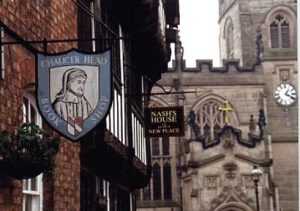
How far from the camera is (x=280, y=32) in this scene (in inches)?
2280

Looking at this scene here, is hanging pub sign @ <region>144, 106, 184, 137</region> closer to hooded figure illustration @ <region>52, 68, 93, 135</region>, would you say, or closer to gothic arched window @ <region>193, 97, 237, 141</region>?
hooded figure illustration @ <region>52, 68, 93, 135</region>

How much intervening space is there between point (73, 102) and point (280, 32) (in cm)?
5115

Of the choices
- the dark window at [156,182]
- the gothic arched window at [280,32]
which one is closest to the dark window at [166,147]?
the dark window at [156,182]

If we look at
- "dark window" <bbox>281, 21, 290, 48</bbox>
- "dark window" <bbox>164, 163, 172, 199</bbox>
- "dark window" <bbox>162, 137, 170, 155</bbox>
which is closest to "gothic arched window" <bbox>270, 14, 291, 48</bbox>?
"dark window" <bbox>281, 21, 290, 48</bbox>

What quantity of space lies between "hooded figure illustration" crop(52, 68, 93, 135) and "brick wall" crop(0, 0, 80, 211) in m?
0.68

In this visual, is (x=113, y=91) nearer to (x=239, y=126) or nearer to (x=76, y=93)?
(x=76, y=93)

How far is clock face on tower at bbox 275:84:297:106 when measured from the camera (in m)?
54.6

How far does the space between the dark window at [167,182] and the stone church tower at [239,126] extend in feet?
0.21

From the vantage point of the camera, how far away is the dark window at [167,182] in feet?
174

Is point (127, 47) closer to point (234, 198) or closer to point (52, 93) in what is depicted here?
point (52, 93)

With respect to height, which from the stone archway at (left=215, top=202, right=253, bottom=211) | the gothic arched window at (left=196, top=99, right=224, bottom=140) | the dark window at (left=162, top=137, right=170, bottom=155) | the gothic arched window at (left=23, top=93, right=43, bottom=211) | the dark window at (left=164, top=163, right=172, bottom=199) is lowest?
the gothic arched window at (left=23, top=93, right=43, bottom=211)

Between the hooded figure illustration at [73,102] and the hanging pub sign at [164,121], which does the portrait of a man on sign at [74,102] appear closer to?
the hooded figure illustration at [73,102]

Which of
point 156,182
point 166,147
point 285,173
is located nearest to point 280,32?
point 285,173

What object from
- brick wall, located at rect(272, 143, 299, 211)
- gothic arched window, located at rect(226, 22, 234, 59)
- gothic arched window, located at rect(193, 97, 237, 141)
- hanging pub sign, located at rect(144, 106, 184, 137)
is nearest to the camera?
hanging pub sign, located at rect(144, 106, 184, 137)
